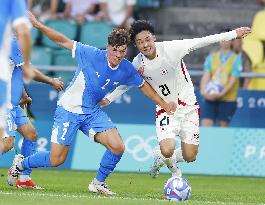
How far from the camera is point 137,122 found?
17.7m

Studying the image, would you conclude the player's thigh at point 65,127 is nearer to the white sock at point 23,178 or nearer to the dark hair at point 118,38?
the white sock at point 23,178

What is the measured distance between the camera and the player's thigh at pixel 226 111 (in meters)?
17.9

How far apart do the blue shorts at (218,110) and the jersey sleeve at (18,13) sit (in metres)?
9.19

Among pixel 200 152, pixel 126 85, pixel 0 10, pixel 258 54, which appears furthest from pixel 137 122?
pixel 0 10

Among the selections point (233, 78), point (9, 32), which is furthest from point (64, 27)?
point (9, 32)

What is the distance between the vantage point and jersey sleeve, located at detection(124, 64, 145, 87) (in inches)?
500

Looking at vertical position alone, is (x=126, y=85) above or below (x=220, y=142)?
above

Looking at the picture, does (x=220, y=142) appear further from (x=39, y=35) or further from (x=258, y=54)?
(x=39, y=35)

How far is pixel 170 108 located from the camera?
1320 centimetres

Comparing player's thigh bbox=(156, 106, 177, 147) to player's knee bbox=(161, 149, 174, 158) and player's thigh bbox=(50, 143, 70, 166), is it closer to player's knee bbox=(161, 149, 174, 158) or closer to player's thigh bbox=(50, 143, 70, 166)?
player's knee bbox=(161, 149, 174, 158)

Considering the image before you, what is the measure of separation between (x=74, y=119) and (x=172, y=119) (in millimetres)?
1462

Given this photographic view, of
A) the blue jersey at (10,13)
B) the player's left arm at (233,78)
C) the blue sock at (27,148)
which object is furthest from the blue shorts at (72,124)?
the player's left arm at (233,78)

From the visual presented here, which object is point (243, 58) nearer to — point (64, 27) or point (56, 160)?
point (64, 27)

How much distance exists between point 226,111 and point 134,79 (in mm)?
5418
